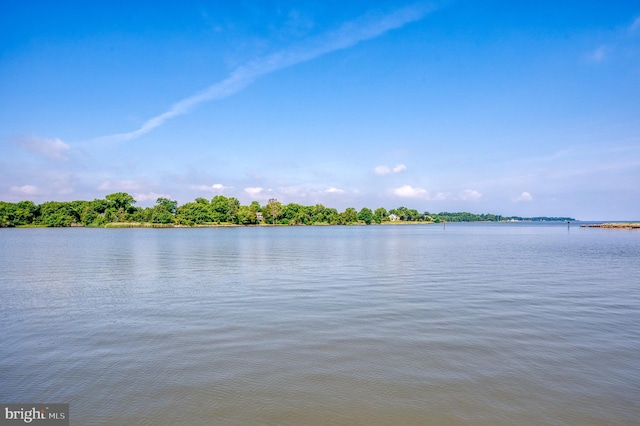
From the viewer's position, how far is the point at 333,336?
39.7 feet

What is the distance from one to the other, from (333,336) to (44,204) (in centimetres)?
21346

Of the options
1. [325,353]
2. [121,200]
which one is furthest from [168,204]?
[325,353]

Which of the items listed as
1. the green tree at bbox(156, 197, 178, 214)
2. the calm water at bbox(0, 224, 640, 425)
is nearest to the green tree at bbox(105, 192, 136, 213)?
the green tree at bbox(156, 197, 178, 214)

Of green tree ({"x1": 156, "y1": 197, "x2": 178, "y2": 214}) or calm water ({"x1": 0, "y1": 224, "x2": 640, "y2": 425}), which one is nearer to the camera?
calm water ({"x1": 0, "y1": 224, "x2": 640, "y2": 425})

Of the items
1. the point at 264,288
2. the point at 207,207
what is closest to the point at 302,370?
the point at 264,288
